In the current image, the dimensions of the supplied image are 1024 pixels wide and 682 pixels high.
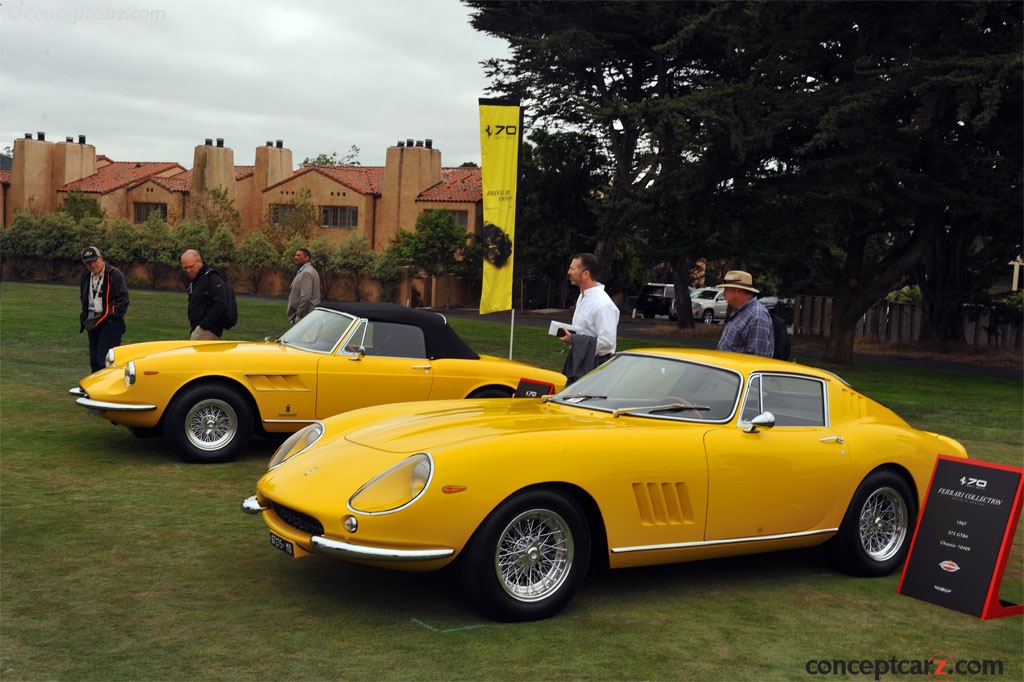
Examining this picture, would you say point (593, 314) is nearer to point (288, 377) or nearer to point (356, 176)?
point (288, 377)

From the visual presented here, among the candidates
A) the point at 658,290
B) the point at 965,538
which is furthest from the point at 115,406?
the point at 658,290

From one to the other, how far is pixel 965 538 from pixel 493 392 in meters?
4.97

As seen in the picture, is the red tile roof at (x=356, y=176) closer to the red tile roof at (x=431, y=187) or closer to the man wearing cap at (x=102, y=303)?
the red tile roof at (x=431, y=187)

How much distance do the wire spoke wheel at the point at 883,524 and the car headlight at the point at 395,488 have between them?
3038mm

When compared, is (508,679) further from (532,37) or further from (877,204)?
(532,37)

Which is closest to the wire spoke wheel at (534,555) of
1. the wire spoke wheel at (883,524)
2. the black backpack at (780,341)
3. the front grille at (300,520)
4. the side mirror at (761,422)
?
the front grille at (300,520)

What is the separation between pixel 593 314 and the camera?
29.2ft

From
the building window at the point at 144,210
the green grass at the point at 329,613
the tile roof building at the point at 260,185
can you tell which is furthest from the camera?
the building window at the point at 144,210

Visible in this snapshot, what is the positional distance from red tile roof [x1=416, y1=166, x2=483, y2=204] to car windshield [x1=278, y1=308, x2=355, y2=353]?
44.1 m

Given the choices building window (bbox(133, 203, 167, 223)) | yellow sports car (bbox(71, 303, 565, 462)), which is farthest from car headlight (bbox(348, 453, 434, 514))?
building window (bbox(133, 203, 167, 223))

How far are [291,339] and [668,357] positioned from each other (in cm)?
455

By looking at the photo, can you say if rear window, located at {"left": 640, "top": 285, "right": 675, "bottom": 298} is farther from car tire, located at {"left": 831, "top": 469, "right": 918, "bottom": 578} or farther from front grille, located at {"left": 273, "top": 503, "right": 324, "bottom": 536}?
front grille, located at {"left": 273, "top": 503, "right": 324, "bottom": 536}

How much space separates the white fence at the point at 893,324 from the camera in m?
35.2

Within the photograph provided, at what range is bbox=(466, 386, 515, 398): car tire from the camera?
1009cm
